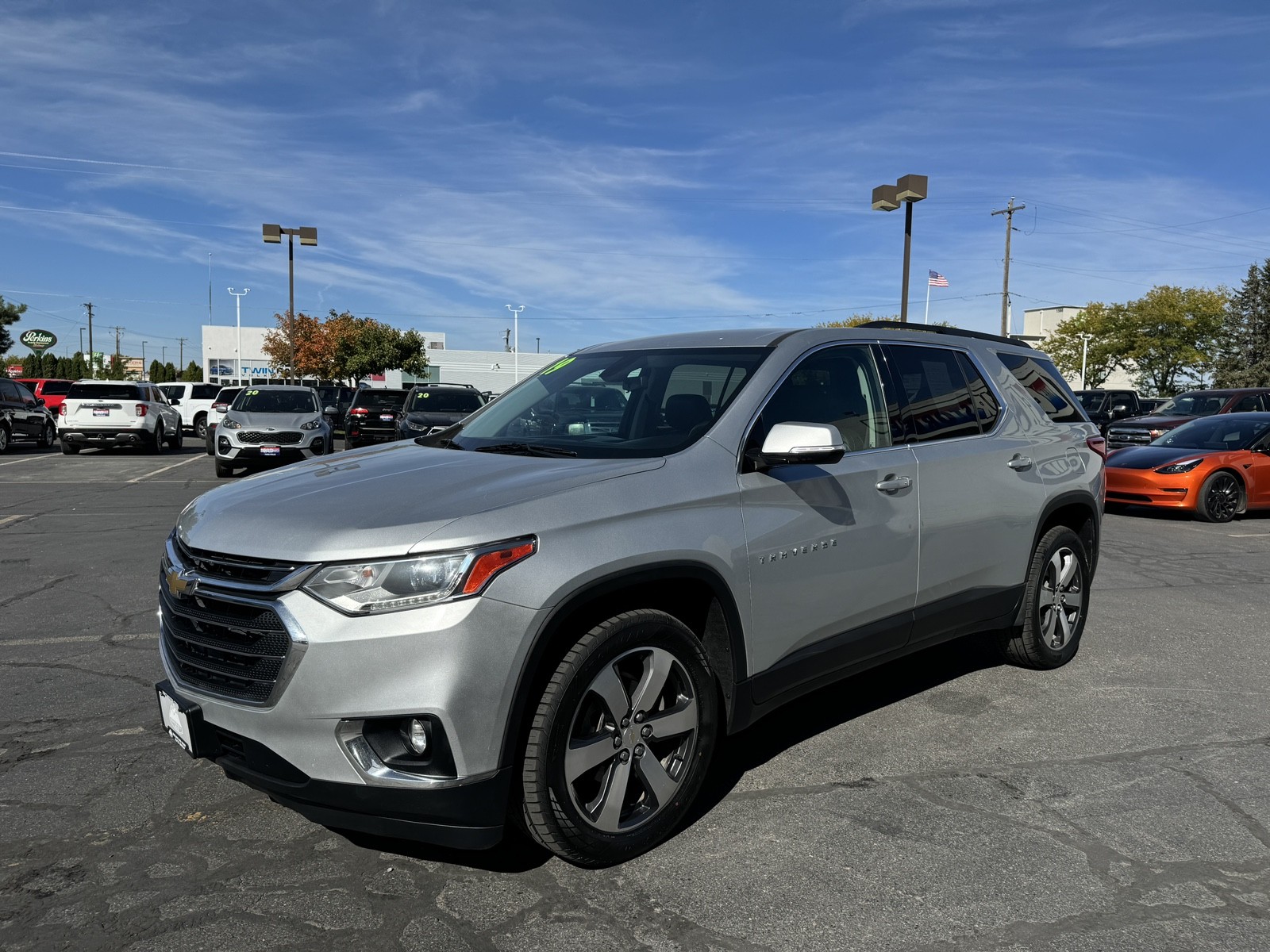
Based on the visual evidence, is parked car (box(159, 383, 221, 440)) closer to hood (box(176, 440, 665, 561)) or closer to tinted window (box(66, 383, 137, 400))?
tinted window (box(66, 383, 137, 400))

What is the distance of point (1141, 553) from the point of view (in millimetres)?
9836

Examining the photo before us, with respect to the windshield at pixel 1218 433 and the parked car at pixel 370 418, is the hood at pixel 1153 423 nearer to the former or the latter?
the windshield at pixel 1218 433

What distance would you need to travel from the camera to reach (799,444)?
351 centimetres

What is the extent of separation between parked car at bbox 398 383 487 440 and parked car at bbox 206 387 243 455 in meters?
3.51

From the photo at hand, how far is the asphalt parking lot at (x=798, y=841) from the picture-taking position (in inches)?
113

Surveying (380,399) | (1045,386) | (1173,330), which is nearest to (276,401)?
(380,399)

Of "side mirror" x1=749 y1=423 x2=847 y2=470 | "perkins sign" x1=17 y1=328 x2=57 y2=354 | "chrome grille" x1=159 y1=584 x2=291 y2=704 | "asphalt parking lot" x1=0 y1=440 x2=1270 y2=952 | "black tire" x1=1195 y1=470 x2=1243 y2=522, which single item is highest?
"perkins sign" x1=17 y1=328 x2=57 y2=354

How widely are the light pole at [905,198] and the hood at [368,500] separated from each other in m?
18.0

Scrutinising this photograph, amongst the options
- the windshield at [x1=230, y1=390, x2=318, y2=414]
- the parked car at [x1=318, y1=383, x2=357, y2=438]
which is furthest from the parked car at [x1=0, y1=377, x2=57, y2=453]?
the windshield at [x1=230, y1=390, x2=318, y2=414]

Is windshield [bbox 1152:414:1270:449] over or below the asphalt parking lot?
over

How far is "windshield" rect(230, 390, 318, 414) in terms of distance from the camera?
18.2m

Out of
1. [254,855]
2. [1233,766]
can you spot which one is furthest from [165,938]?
[1233,766]

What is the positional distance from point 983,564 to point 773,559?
65.1 inches

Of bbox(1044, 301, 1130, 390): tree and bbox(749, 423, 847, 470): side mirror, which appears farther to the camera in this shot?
bbox(1044, 301, 1130, 390): tree
